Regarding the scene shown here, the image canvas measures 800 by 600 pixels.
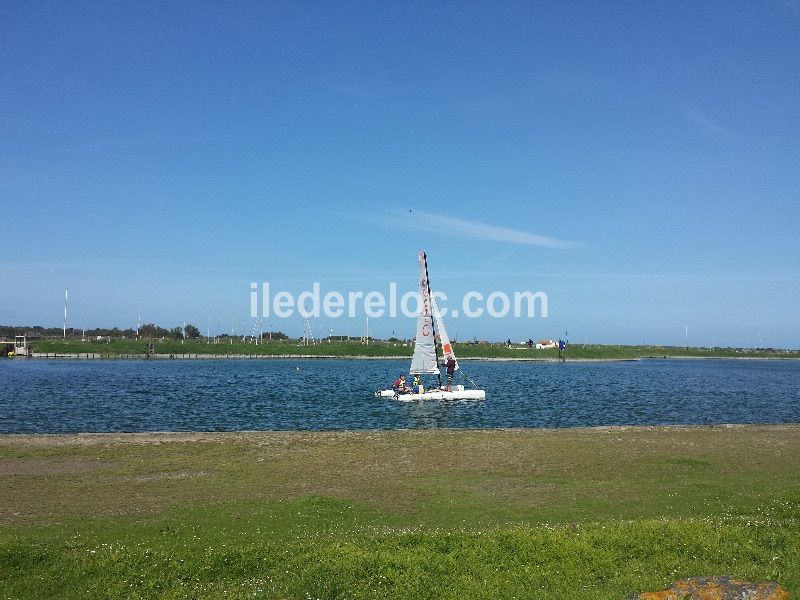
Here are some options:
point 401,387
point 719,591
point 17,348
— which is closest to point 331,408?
point 401,387

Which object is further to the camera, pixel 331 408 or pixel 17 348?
pixel 17 348

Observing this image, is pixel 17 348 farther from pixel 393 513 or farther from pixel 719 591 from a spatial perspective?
pixel 719 591

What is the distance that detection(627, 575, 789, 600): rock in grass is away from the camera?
9.88m

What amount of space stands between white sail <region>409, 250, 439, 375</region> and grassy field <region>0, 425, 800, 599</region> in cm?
2875

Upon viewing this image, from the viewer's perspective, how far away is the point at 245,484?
2300cm

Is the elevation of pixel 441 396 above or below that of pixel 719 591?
below

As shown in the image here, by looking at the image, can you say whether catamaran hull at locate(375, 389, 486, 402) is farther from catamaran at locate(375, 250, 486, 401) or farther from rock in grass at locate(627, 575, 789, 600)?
rock in grass at locate(627, 575, 789, 600)

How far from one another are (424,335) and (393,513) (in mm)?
46150

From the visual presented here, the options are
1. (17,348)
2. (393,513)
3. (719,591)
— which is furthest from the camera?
(17,348)

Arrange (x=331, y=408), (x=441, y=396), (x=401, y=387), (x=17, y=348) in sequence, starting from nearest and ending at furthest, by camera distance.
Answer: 1. (x=331, y=408)
2. (x=441, y=396)
3. (x=401, y=387)
4. (x=17, y=348)

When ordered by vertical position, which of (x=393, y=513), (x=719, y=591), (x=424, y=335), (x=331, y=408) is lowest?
(x=331, y=408)

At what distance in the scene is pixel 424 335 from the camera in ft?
213

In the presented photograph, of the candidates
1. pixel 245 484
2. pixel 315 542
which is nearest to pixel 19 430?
pixel 245 484

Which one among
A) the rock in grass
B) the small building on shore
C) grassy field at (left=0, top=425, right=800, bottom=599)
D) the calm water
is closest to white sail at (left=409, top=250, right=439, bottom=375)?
the calm water
